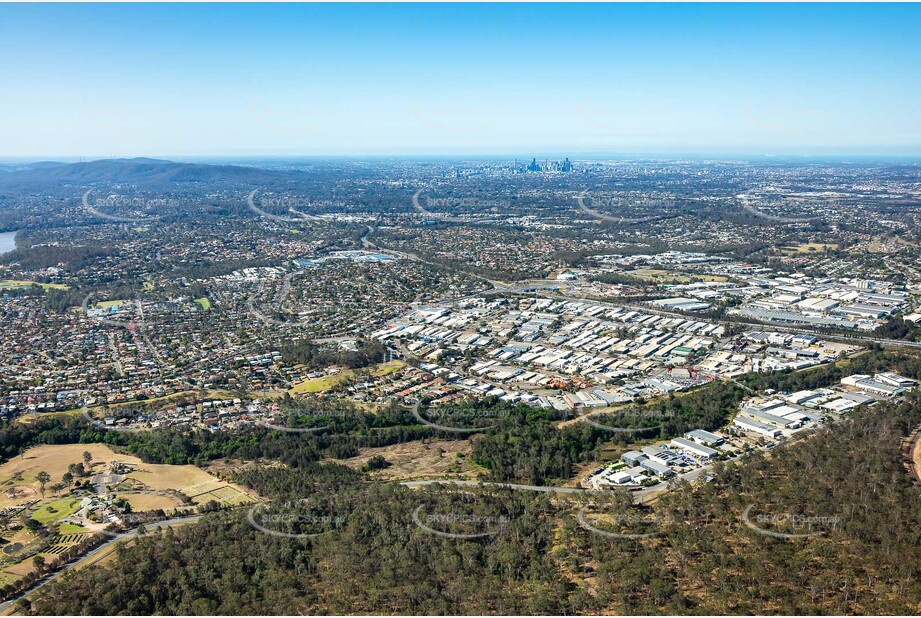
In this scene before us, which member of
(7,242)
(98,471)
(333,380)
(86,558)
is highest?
(7,242)

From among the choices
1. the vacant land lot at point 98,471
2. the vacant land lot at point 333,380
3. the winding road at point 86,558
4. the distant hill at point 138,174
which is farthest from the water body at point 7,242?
the winding road at point 86,558

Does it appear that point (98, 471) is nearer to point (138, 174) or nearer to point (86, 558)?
point (86, 558)

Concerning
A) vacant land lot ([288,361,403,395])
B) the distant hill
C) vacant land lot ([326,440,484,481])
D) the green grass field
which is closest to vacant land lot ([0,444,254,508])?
the green grass field

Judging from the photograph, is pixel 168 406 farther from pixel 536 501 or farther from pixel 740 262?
pixel 740 262

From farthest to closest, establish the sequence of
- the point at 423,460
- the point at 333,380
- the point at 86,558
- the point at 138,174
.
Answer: the point at 138,174, the point at 333,380, the point at 423,460, the point at 86,558

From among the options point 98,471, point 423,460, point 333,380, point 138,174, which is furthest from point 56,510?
point 138,174

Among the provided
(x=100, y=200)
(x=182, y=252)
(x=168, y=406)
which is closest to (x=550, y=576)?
(x=168, y=406)

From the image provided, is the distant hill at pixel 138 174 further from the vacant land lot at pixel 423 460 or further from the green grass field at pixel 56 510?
the green grass field at pixel 56 510
